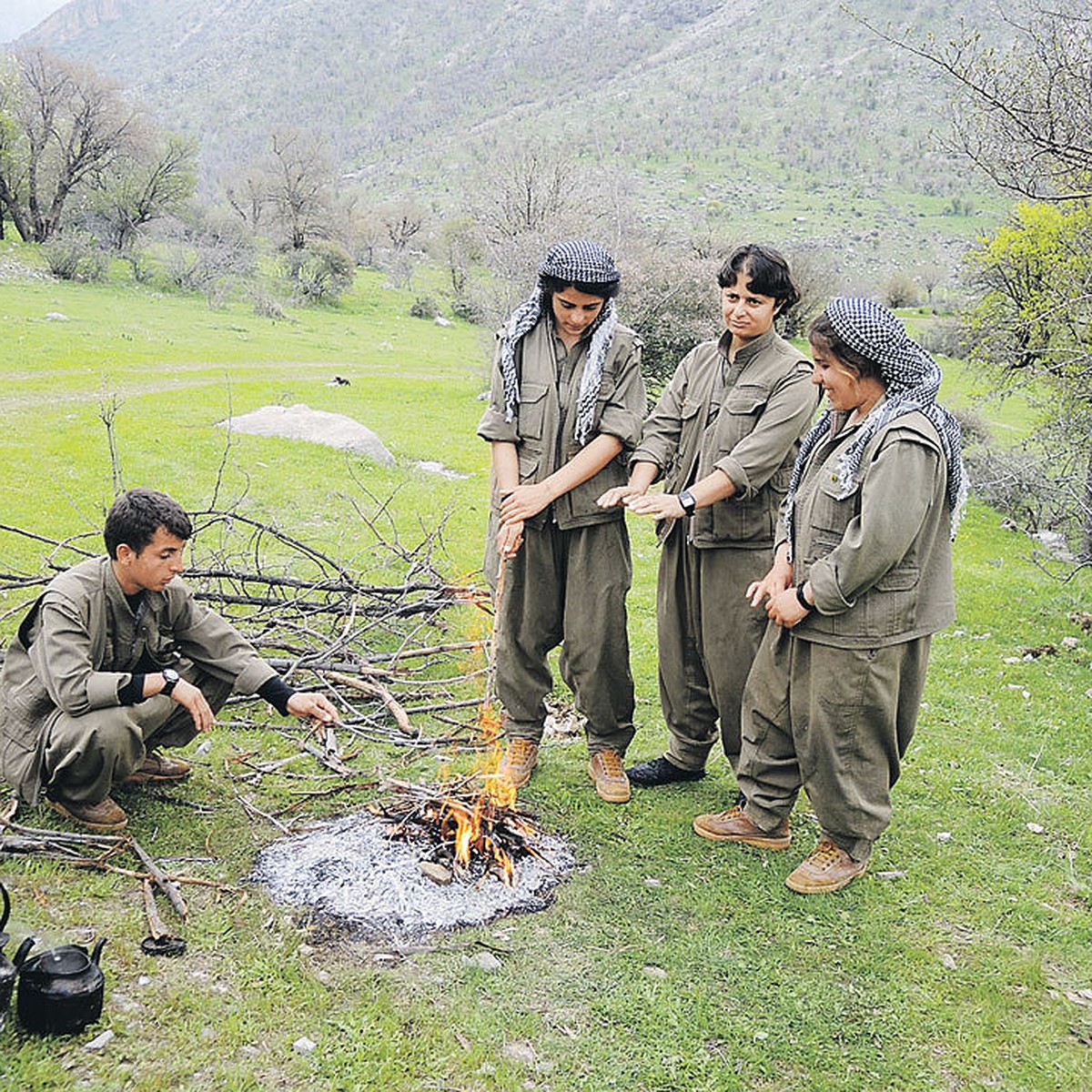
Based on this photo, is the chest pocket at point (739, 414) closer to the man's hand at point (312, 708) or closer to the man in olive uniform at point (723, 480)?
the man in olive uniform at point (723, 480)

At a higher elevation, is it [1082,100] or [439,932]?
[1082,100]

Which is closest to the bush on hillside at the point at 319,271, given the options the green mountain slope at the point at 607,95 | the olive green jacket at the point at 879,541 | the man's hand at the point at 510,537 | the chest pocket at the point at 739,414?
the green mountain slope at the point at 607,95

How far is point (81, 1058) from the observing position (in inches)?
114

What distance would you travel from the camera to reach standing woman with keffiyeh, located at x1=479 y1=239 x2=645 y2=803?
4445 millimetres

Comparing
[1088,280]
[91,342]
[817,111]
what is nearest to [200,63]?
[817,111]

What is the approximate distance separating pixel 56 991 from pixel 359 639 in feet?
13.0

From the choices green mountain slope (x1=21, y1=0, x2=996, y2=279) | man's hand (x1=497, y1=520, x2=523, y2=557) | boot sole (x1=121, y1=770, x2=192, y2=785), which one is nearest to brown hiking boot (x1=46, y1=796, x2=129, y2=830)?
boot sole (x1=121, y1=770, x2=192, y2=785)

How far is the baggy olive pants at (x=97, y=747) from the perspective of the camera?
3.88 metres

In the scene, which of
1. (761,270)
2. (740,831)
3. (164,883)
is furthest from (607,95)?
(164,883)

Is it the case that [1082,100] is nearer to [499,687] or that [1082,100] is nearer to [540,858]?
[499,687]

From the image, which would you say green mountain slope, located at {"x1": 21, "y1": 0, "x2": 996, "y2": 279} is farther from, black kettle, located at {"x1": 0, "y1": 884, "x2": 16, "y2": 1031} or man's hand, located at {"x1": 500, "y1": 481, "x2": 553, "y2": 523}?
black kettle, located at {"x1": 0, "y1": 884, "x2": 16, "y2": 1031}

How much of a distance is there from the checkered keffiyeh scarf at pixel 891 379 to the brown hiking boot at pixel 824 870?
1.46m

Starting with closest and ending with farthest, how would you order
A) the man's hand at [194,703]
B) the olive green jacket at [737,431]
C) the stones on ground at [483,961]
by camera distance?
the stones on ground at [483,961] → the man's hand at [194,703] → the olive green jacket at [737,431]

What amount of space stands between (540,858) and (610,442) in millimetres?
1789
